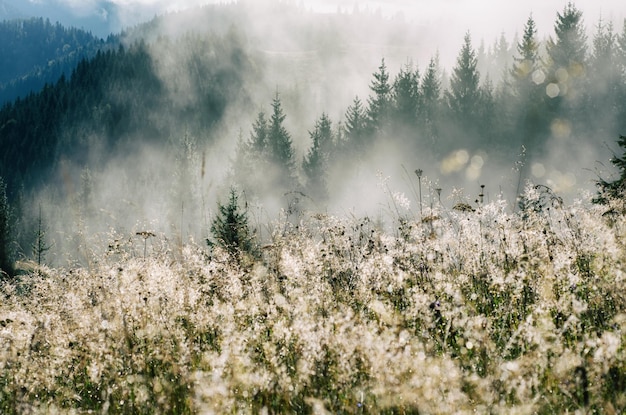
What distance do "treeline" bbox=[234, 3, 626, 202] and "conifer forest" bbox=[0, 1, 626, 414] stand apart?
1.02ft

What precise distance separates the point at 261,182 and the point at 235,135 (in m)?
63.4

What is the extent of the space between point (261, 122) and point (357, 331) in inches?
2666

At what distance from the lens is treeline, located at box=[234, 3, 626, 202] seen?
4984cm

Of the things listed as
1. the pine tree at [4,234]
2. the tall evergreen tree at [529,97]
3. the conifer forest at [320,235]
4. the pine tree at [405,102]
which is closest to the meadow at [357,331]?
the conifer forest at [320,235]

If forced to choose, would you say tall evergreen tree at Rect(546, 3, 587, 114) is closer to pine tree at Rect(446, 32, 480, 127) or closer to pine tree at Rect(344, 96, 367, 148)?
pine tree at Rect(446, 32, 480, 127)

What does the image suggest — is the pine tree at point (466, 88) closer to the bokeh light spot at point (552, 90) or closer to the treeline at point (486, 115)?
the treeline at point (486, 115)

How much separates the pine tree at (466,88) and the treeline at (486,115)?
0.41 ft

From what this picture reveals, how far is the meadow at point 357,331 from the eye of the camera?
2264mm

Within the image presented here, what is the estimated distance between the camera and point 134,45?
15112cm

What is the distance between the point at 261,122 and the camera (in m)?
68.2

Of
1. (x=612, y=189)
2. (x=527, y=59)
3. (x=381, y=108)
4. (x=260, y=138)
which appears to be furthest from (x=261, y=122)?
(x=612, y=189)

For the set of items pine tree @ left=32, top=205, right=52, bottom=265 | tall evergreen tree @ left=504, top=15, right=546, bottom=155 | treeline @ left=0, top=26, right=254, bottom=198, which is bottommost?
pine tree @ left=32, top=205, right=52, bottom=265

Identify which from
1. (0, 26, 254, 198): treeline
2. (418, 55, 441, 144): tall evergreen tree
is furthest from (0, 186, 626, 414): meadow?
(0, 26, 254, 198): treeline

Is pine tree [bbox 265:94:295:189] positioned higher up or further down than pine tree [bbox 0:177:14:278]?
higher up
